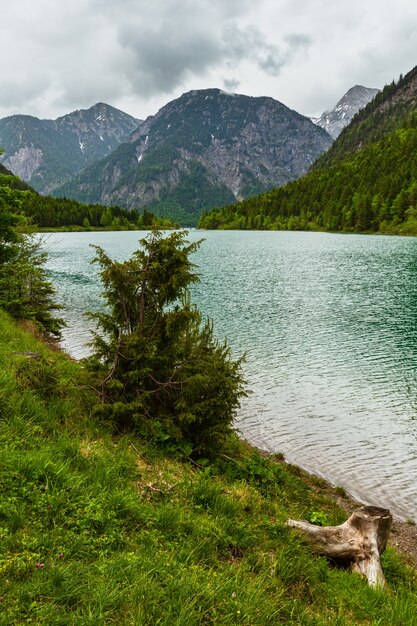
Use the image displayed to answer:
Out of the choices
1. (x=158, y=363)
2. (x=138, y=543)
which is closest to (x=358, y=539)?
(x=138, y=543)

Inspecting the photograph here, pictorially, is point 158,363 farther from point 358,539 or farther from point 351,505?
point 351,505

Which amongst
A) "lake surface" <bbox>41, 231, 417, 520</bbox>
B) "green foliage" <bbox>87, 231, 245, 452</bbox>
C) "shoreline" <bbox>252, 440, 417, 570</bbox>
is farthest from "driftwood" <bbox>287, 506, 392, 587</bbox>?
"lake surface" <bbox>41, 231, 417, 520</bbox>

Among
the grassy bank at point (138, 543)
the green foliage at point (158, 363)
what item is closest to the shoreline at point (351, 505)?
the grassy bank at point (138, 543)

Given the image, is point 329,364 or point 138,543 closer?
point 138,543

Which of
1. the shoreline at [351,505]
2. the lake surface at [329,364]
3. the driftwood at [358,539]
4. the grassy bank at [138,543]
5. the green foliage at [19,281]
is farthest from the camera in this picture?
→ the green foliage at [19,281]

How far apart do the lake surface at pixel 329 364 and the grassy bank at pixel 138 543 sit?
15.7ft

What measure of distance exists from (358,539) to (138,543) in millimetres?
4186

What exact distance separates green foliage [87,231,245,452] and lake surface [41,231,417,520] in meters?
5.55

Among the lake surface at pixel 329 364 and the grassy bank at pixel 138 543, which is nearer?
the grassy bank at pixel 138 543

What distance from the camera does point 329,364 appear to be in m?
23.8

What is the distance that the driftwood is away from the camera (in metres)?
7.23

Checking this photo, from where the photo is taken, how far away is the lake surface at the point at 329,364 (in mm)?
14211

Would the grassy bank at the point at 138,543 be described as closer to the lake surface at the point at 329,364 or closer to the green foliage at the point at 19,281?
the lake surface at the point at 329,364

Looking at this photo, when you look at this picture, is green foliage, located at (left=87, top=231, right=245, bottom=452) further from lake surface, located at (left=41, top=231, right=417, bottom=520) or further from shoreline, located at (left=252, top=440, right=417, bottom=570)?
lake surface, located at (left=41, top=231, right=417, bottom=520)
